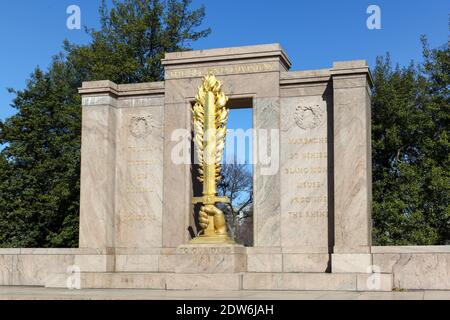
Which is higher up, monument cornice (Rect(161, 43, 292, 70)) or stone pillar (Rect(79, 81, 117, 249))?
monument cornice (Rect(161, 43, 292, 70))

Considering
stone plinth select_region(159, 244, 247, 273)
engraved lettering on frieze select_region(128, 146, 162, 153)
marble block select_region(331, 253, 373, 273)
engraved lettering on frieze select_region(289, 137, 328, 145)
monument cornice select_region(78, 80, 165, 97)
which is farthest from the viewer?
Result: monument cornice select_region(78, 80, 165, 97)

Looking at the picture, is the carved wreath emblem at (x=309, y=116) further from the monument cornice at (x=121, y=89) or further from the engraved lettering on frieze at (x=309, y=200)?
the monument cornice at (x=121, y=89)

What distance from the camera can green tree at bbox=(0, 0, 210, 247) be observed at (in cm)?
3194

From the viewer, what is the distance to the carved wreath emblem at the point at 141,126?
22891 mm

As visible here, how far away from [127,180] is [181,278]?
6.19m

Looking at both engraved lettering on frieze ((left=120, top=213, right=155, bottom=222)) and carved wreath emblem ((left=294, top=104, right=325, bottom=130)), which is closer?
carved wreath emblem ((left=294, top=104, right=325, bottom=130))

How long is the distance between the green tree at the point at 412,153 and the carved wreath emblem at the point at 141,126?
12530 millimetres

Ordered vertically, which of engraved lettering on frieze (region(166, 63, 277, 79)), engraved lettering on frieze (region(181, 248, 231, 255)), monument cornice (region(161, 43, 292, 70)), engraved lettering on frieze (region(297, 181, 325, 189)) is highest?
monument cornice (region(161, 43, 292, 70))

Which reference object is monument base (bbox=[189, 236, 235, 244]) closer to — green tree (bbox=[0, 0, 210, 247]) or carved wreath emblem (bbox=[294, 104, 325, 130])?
carved wreath emblem (bbox=[294, 104, 325, 130])

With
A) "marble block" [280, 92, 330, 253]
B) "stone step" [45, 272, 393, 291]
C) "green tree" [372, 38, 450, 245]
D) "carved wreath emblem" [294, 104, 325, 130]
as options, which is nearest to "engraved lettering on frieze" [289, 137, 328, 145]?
"marble block" [280, 92, 330, 253]

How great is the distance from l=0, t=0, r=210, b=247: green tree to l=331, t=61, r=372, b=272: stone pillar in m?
15.8

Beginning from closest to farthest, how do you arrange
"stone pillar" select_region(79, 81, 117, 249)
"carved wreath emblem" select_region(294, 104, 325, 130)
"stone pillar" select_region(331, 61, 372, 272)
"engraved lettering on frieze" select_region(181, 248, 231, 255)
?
"engraved lettering on frieze" select_region(181, 248, 231, 255), "stone pillar" select_region(331, 61, 372, 272), "carved wreath emblem" select_region(294, 104, 325, 130), "stone pillar" select_region(79, 81, 117, 249)
